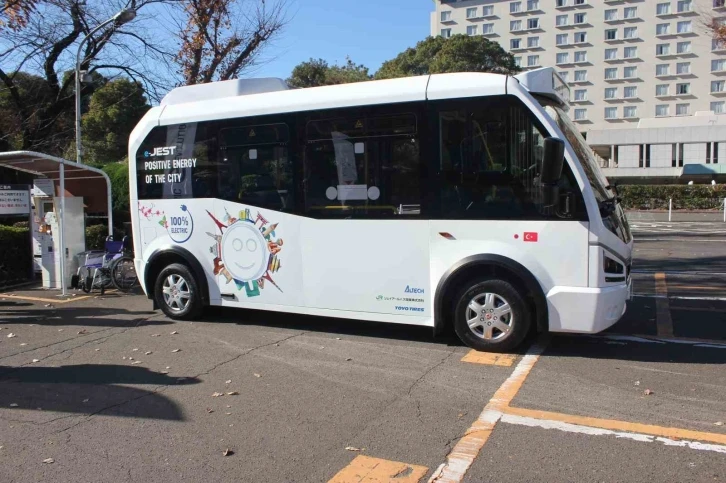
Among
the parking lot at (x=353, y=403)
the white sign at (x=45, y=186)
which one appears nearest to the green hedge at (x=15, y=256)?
the white sign at (x=45, y=186)

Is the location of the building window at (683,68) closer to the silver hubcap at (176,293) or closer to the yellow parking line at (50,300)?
the yellow parking line at (50,300)

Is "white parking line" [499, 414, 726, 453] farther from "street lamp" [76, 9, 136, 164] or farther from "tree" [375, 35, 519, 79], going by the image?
"tree" [375, 35, 519, 79]

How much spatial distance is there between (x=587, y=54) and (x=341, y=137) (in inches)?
3680

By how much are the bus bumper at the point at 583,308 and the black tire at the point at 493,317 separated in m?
0.29

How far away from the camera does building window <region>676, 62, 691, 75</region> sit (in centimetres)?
8338

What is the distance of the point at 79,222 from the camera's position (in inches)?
443

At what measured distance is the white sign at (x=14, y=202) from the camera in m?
11.6

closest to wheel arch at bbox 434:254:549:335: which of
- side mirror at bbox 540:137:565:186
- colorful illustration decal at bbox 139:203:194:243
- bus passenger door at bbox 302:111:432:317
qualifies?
bus passenger door at bbox 302:111:432:317

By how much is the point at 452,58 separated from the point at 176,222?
60.0m

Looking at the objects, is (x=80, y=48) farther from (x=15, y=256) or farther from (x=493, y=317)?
(x=493, y=317)

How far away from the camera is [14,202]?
1174 cm

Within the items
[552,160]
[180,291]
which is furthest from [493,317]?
[180,291]

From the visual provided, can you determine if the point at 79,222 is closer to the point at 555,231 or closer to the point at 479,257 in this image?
the point at 479,257

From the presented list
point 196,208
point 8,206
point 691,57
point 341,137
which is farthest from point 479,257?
point 691,57
